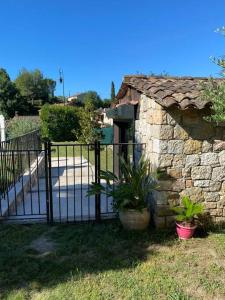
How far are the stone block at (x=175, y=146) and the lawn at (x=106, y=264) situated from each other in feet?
4.67

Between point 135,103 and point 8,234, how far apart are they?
355cm

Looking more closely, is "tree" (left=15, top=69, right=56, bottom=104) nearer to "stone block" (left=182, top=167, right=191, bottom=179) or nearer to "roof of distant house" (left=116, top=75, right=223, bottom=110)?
"roof of distant house" (left=116, top=75, right=223, bottom=110)

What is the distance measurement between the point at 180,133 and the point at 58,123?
58.1 feet

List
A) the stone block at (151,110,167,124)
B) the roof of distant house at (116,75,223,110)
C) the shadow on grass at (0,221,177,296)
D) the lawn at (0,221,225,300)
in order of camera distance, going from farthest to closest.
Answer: the stone block at (151,110,167,124)
the roof of distant house at (116,75,223,110)
the shadow on grass at (0,221,177,296)
the lawn at (0,221,225,300)

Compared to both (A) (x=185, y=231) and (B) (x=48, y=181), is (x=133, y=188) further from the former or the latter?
(B) (x=48, y=181)

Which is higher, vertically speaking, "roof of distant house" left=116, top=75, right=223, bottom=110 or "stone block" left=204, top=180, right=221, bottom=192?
"roof of distant house" left=116, top=75, right=223, bottom=110

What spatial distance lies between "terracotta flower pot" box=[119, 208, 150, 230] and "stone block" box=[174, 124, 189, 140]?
1.38 meters

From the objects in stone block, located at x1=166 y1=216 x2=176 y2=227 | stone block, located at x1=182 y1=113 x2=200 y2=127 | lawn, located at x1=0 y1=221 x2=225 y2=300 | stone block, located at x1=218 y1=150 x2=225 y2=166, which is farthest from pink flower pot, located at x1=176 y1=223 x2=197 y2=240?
stone block, located at x1=182 y1=113 x2=200 y2=127

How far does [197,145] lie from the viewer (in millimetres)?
4984

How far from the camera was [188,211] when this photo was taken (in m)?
4.71

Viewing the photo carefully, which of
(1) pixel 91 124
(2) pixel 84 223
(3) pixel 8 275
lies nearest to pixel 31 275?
(3) pixel 8 275

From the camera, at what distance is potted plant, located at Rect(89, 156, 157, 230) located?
4996 millimetres

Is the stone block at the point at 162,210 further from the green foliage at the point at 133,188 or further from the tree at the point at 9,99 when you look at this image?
the tree at the point at 9,99

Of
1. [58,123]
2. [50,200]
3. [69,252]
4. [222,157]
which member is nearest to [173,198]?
[222,157]
